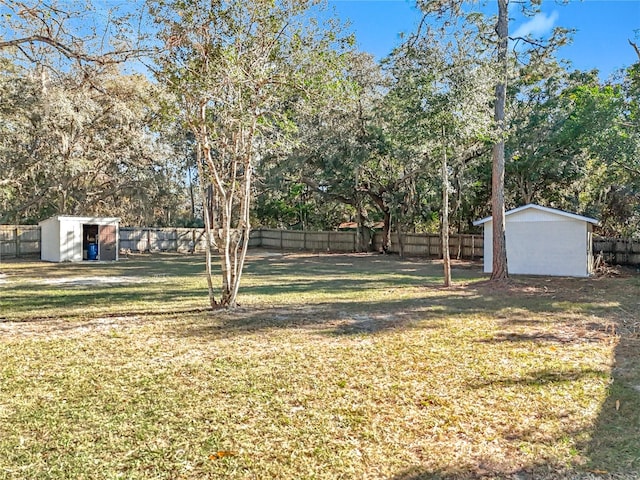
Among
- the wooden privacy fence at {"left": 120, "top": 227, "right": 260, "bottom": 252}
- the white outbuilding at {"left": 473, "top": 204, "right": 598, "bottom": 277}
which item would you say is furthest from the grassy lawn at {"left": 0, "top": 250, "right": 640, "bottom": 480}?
the wooden privacy fence at {"left": 120, "top": 227, "right": 260, "bottom": 252}

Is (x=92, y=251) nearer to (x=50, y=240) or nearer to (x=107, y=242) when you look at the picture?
(x=107, y=242)

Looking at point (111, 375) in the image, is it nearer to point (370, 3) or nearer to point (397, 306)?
point (397, 306)

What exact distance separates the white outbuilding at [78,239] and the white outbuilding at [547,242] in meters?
13.8

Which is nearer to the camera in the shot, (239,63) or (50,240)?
(239,63)

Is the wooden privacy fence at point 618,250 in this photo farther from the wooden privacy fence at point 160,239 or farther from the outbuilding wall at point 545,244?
the wooden privacy fence at point 160,239

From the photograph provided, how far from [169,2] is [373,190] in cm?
1609

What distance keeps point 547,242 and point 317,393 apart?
1177cm

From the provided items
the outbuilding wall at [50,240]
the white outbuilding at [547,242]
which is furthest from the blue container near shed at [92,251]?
the white outbuilding at [547,242]

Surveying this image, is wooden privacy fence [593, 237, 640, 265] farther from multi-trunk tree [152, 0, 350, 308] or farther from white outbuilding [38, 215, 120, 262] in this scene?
white outbuilding [38, 215, 120, 262]

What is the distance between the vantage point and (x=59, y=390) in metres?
3.44

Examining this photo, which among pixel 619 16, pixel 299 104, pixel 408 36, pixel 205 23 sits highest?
pixel 619 16

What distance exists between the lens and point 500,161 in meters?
10.6

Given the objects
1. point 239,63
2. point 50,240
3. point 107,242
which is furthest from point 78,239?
point 239,63

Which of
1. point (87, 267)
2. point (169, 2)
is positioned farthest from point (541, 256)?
point (87, 267)
